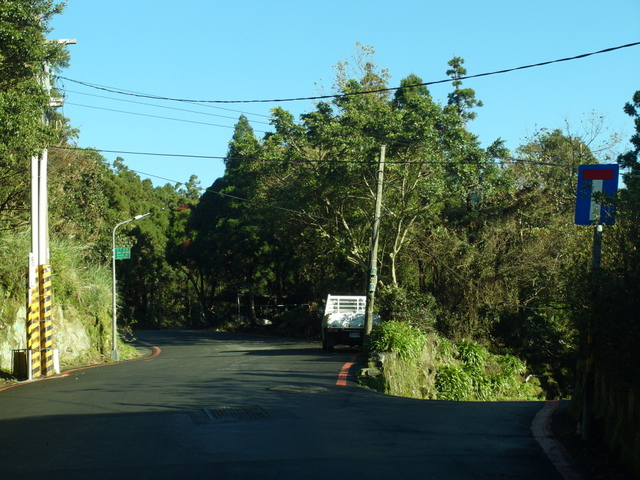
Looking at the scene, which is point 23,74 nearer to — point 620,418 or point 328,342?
point 620,418

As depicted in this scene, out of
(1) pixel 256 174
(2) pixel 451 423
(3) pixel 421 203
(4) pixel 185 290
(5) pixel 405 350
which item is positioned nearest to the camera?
(2) pixel 451 423

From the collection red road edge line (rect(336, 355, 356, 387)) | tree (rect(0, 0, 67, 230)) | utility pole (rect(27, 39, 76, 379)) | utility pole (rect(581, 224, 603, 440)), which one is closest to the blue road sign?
utility pole (rect(581, 224, 603, 440))

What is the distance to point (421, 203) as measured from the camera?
2816 centimetres

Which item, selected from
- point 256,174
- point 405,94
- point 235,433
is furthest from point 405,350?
point 405,94

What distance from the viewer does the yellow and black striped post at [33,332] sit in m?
16.9

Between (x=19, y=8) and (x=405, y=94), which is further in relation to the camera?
(x=405, y=94)

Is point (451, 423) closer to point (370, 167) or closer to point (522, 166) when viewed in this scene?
point (370, 167)

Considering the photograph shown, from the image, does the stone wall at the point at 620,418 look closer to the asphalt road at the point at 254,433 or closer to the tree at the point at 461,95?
the asphalt road at the point at 254,433

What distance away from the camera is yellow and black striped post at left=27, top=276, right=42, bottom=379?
1688 centimetres

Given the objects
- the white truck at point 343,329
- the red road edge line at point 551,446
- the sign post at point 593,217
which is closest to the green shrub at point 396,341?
the white truck at point 343,329

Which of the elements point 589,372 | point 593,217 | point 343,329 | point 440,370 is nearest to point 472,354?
point 440,370

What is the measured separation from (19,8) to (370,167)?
15872mm

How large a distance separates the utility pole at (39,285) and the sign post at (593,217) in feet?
42.5

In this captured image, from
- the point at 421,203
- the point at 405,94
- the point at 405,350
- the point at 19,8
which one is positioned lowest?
the point at 405,350
